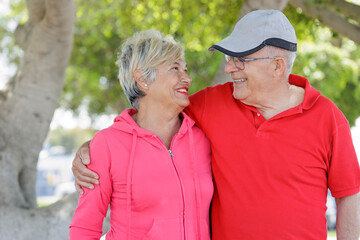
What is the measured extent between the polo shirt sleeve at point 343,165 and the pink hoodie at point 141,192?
745 mm

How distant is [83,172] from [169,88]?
758 millimetres

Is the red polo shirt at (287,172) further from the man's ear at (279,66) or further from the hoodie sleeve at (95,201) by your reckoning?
the hoodie sleeve at (95,201)

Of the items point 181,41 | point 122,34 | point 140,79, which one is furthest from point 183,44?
point 140,79

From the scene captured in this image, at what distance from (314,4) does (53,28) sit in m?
3.28

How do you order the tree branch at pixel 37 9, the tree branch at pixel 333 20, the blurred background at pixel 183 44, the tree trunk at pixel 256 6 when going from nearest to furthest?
the tree trunk at pixel 256 6 → the tree branch at pixel 37 9 → the tree branch at pixel 333 20 → the blurred background at pixel 183 44

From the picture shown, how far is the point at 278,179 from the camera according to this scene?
2719 mm

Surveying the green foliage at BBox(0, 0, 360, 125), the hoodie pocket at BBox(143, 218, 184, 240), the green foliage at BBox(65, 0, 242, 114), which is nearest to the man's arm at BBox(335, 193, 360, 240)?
the hoodie pocket at BBox(143, 218, 184, 240)

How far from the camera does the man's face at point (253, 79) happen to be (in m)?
2.84

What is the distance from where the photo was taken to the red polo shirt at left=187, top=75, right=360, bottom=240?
8.84 ft

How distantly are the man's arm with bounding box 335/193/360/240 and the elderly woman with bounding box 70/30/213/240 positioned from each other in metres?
0.79

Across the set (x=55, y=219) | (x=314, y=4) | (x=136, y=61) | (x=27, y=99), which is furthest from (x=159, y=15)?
(x=136, y=61)

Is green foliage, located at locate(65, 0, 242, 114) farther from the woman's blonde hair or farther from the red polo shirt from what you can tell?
the red polo shirt

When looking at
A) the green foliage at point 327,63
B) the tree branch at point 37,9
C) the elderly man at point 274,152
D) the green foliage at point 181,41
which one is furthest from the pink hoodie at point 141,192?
the green foliage at point 327,63

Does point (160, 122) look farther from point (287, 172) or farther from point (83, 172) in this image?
point (287, 172)
